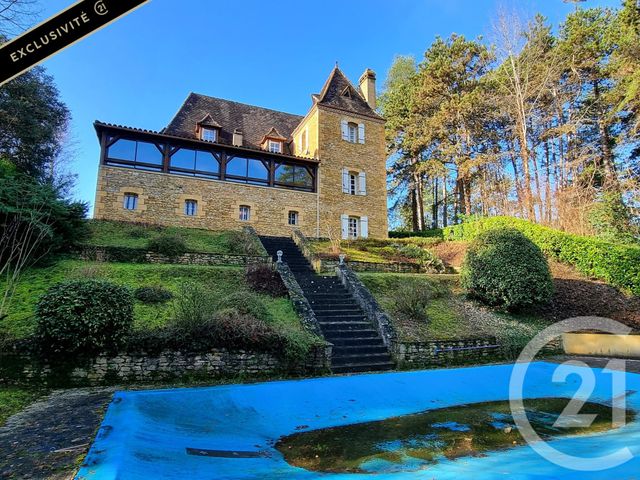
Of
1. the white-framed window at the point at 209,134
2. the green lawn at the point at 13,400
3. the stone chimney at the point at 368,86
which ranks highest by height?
the stone chimney at the point at 368,86

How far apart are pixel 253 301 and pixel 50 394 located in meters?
3.83

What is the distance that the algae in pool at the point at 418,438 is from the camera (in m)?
3.43

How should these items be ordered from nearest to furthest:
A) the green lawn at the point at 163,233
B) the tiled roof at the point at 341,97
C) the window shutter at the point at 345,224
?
1. the green lawn at the point at 163,233
2. the window shutter at the point at 345,224
3. the tiled roof at the point at 341,97

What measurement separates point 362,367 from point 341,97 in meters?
18.9

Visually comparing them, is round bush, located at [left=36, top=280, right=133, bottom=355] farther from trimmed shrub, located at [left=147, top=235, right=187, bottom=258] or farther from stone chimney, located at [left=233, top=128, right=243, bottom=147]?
stone chimney, located at [left=233, top=128, right=243, bottom=147]

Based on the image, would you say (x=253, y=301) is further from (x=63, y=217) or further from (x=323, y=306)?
(x=63, y=217)

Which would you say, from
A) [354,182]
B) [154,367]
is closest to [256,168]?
[354,182]

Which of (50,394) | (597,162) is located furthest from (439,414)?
(597,162)

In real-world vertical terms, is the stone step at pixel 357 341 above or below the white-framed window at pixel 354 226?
below

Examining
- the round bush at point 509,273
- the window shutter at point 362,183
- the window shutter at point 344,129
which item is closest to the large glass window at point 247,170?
the window shutter at point 344,129

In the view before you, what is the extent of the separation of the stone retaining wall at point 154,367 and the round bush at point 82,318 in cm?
32

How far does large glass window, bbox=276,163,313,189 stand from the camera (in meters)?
20.1

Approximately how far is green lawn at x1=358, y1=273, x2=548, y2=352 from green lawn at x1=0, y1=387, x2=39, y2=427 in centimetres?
713

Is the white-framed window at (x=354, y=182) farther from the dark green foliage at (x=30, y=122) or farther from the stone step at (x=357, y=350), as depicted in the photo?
the dark green foliage at (x=30, y=122)
